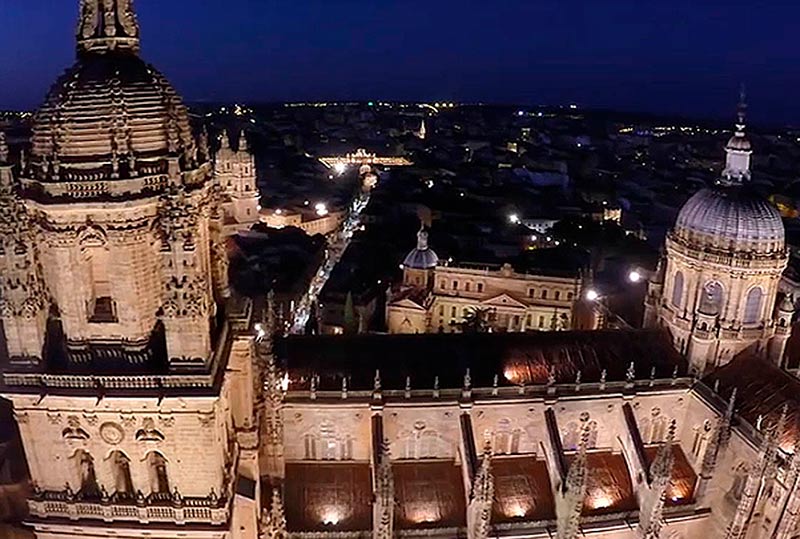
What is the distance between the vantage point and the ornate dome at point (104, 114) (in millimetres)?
18766

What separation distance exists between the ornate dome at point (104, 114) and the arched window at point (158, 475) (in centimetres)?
879

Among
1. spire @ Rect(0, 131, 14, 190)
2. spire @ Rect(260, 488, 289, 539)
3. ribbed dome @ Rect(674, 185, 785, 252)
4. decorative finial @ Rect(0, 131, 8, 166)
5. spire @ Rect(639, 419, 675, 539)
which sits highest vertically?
decorative finial @ Rect(0, 131, 8, 166)

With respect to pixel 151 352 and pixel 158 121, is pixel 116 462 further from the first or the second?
pixel 158 121

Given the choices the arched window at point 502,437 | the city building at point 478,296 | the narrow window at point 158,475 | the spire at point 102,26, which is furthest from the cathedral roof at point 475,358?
the city building at point 478,296

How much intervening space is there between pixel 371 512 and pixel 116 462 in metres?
12.9

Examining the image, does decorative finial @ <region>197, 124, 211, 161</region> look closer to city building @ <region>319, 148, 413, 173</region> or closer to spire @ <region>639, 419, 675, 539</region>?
spire @ <region>639, 419, 675, 539</region>

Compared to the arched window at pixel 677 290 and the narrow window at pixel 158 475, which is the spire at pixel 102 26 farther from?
the arched window at pixel 677 290

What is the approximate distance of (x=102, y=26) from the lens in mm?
19359

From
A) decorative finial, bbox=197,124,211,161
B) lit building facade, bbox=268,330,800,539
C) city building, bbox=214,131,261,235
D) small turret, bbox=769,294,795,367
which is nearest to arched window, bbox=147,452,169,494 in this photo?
decorative finial, bbox=197,124,211,161

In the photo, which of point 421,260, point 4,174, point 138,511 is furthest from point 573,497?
point 421,260

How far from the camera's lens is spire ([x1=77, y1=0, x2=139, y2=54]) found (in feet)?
63.4

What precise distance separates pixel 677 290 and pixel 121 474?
28.2 metres

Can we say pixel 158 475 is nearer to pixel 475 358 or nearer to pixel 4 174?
pixel 4 174

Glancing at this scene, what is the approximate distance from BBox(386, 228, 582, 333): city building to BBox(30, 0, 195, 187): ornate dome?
38.8 m
